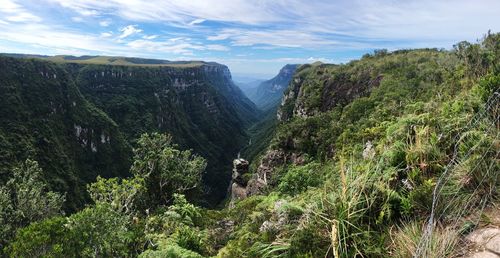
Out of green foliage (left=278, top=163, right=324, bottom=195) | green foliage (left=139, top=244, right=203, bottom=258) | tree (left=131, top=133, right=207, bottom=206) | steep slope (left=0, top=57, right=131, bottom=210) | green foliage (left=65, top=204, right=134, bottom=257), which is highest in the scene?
green foliage (left=278, top=163, right=324, bottom=195)

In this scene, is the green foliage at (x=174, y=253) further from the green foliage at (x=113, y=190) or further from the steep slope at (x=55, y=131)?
the steep slope at (x=55, y=131)

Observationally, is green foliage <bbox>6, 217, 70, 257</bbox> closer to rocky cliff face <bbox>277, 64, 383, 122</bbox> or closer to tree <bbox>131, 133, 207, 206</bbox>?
tree <bbox>131, 133, 207, 206</bbox>

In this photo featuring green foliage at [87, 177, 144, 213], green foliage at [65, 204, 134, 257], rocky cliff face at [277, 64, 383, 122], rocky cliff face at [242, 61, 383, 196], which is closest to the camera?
green foliage at [65, 204, 134, 257]

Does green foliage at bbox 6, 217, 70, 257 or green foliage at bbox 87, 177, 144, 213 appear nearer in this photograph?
green foliage at bbox 6, 217, 70, 257

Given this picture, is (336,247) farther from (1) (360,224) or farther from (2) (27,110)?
(2) (27,110)

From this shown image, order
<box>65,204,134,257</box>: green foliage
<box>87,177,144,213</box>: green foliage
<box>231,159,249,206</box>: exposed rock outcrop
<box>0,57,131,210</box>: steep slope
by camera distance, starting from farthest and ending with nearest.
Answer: <box>0,57,131,210</box>: steep slope → <box>231,159,249,206</box>: exposed rock outcrop → <box>87,177,144,213</box>: green foliage → <box>65,204,134,257</box>: green foliage

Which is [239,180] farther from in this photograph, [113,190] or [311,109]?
[113,190]

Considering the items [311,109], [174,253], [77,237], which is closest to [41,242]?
[77,237]

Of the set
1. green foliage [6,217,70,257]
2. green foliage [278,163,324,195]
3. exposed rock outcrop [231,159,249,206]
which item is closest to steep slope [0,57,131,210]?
exposed rock outcrop [231,159,249,206]

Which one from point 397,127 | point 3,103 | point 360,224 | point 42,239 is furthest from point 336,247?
point 3,103
